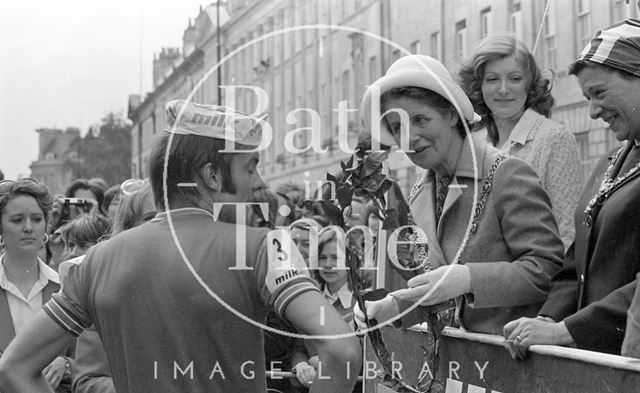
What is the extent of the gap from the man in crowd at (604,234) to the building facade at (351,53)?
3.47 ft

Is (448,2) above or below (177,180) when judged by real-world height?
above

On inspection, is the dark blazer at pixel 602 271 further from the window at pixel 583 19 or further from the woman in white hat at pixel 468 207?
the window at pixel 583 19

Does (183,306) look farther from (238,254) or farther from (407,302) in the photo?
(407,302)

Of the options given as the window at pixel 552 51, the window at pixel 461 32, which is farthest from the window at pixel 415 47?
the window at pixel 552 51

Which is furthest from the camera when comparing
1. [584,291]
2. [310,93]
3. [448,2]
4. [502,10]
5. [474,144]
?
[310,93]

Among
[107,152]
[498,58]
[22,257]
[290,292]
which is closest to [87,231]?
[22,257]

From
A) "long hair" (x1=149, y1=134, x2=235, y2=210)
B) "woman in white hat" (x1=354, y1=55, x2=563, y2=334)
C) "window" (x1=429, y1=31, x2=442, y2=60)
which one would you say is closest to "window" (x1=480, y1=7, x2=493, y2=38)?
"window" (x1=429, y1=31, x2=442, y2=60)

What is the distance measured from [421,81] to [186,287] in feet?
3.77

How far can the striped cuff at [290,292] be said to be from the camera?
113 inches

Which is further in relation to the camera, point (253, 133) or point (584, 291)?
Answer: point (584, 291)

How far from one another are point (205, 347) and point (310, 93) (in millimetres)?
11740

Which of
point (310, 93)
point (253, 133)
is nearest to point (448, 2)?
point (310, 93)

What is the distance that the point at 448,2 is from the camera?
10797 mm

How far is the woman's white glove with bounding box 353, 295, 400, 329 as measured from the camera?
3686mm
